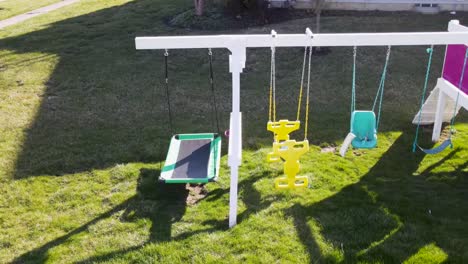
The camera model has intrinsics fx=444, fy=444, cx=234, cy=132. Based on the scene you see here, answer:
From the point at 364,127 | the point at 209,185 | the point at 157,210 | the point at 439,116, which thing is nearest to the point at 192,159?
the point at 209,185

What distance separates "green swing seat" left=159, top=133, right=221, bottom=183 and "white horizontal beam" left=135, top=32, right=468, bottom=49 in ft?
5.34

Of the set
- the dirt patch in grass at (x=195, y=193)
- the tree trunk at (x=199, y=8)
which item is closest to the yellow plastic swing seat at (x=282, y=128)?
the dirt patch in grass at (x=195, y=193)

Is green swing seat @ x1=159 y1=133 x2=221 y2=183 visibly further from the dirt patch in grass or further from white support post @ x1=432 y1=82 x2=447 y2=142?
white support post @ x1=432 y1=82 x2=447 y2=142

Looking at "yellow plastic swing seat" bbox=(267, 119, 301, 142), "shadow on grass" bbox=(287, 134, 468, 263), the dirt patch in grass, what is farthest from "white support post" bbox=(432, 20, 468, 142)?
the dirt patch in grass

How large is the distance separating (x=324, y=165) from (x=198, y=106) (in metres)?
2.98

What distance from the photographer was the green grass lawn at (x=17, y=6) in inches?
653

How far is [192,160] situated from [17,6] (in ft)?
51.0

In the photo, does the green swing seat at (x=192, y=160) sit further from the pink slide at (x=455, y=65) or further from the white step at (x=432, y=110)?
the pink slide at (x=455, y=65)

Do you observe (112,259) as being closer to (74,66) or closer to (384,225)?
(384,225)

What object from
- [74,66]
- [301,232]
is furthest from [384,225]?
[74,66]

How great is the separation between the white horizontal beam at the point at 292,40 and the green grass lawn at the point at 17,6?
45.7ft

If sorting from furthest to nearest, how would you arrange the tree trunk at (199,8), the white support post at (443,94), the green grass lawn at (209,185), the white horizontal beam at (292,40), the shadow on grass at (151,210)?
1. the tree trunk at (199,8)
2. the white support post at (443,94)
3. the shadow on grass at (151,210)
4. the green grass lawn at (209,185)
5. the white horizontal beam at (292,40)

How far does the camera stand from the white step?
22.8 ft

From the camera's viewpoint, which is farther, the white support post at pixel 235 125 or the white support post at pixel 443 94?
the white support post at pixel 443 94
